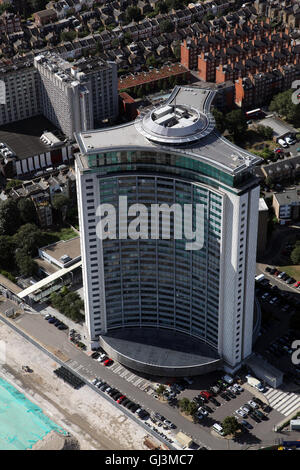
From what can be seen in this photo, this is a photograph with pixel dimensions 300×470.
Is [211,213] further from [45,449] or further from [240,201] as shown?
[45,449]

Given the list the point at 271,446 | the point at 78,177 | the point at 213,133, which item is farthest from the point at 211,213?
the point at 271,446

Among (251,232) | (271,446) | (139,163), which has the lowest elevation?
(271,446)

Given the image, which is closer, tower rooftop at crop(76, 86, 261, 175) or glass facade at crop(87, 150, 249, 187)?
tower rooftop at crop(76, 86, 261, 175)

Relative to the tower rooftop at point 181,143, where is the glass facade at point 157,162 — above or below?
below

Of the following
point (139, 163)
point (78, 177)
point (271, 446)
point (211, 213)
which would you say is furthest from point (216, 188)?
point (271, 446)

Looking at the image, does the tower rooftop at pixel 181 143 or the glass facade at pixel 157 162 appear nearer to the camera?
the tower rooftop at pixel 181 143

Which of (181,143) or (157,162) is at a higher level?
(181,143)

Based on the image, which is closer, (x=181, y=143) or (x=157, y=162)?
(x=181, y=143)

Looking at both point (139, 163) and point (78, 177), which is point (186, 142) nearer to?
point (139, 163)

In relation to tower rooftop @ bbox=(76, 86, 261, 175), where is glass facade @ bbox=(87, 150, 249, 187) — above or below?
below
